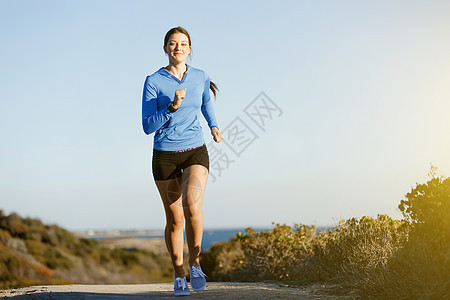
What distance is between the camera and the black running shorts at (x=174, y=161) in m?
5.23

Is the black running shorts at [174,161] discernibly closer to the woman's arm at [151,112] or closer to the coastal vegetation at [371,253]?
the woman's arm at [151,112]

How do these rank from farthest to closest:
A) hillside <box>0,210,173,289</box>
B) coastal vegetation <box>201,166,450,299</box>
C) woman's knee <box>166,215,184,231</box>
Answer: hillside <box>0,210,173,289</box>, woman's knee <box>166,215,184,231</box>, coastal vegetation <box>201,166,450,299</box>

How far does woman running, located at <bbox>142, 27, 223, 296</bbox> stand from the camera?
5141 millimetres

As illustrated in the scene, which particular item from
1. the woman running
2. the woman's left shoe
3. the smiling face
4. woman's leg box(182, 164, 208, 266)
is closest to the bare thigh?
the woman running

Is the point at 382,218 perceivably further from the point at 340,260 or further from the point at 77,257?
the point at 77,257

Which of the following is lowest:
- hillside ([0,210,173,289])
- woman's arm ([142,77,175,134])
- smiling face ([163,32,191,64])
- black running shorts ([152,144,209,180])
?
hillside ([0,210,173,289])

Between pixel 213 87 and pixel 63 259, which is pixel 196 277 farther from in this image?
pixel 63 259

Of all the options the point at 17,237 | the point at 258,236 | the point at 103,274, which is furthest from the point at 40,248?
the point at 258,236

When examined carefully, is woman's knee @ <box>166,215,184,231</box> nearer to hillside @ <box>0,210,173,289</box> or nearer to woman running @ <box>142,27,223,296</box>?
woman running @ <box>142,27,223,296</box>

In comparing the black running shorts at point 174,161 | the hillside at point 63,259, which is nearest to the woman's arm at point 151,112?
the black running shorts at point 174,161

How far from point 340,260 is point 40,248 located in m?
14.8

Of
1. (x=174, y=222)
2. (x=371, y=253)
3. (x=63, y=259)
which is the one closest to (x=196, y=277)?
(x=174, y=222)

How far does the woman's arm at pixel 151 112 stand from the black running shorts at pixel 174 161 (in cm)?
33

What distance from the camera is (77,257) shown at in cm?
1986
